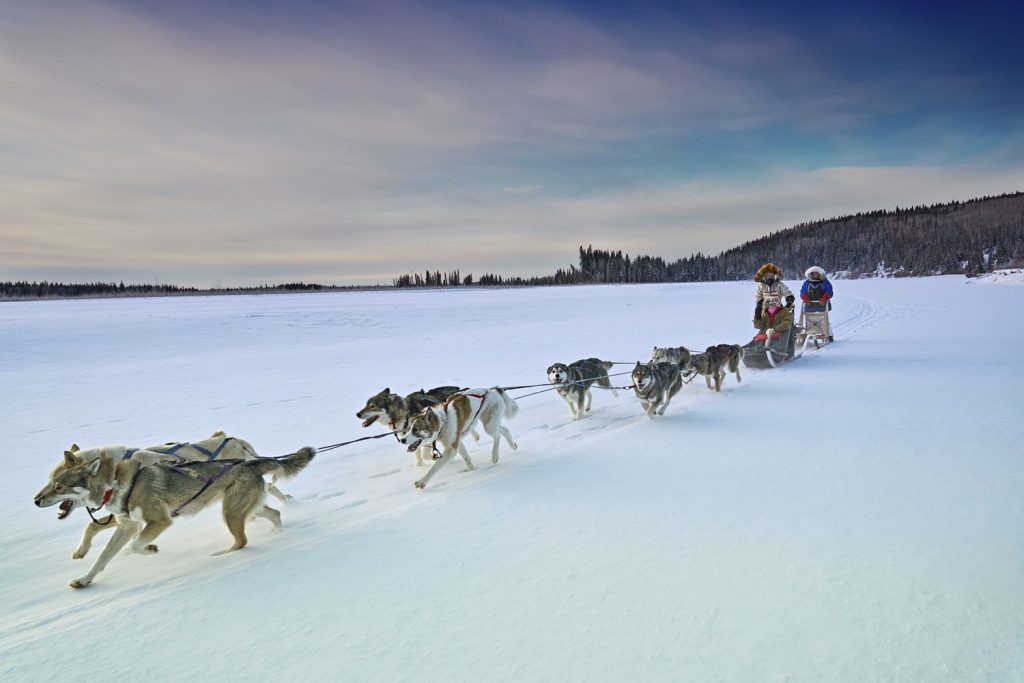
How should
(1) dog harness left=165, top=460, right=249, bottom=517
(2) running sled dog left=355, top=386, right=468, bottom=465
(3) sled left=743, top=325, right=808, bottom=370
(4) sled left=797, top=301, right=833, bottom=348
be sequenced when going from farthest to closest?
(4) sled left=797, top=301, right=833, bottom=348
(3) sled left=743, top=325, right=808, bottom=370
(2) running sled dog left=355, top=386, right=468, bottom=465
(1) dog harness left=165, top=460, right=249, bottom=517

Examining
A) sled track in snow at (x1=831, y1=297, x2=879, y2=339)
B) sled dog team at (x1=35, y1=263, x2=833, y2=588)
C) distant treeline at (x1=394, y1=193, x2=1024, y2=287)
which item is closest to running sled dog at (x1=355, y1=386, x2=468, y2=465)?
sled dog team at (x1=35, y1=263, x2=833, y2=588)

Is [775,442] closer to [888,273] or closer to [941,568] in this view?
[941,568]

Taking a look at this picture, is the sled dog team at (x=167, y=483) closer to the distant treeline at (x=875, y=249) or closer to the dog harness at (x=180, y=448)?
the dog harness at (x=180, y=448)

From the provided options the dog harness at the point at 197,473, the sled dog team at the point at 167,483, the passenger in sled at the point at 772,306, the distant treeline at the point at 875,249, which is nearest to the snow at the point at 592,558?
the sled dog team at the point at 167,483

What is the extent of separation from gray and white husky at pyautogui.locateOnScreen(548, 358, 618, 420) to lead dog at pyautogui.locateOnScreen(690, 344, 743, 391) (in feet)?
5.36

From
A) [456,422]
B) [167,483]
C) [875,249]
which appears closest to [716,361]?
[456,422]

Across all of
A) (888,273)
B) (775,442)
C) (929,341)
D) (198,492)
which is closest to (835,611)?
(775,442)

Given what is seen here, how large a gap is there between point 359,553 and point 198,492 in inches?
45.3

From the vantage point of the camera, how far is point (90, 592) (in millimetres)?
3125

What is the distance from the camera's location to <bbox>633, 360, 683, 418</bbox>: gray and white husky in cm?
646

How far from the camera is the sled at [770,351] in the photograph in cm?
1041

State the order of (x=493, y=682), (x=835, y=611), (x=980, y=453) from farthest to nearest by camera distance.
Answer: (x=980, y=453), (x=835, y=611), (x=493, y=682)

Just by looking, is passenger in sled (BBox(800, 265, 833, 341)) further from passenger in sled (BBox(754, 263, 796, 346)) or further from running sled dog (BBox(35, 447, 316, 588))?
running sled dog (BBox(35, 447, 316, 588))

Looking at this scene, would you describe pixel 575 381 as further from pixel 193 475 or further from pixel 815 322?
pixel 815 322
